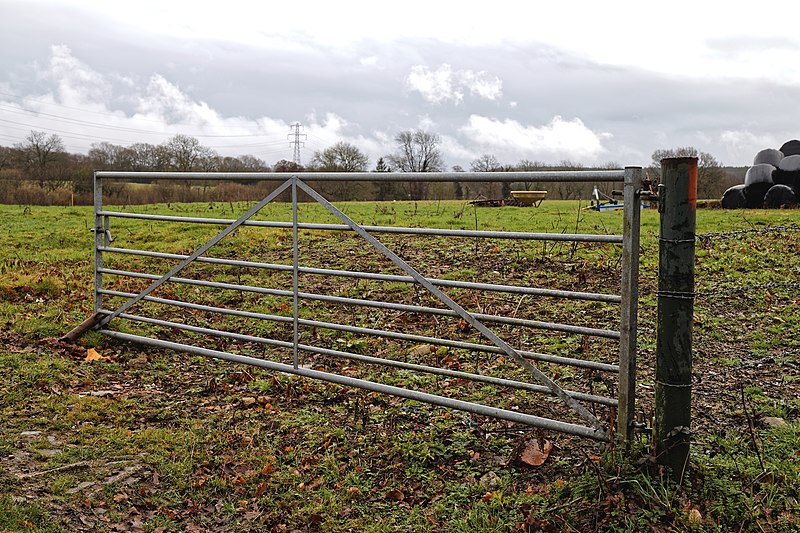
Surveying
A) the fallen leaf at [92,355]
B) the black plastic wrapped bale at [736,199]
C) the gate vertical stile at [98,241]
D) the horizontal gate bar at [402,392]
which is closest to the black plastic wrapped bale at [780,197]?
the black plastic wrapped bale at [736,199]

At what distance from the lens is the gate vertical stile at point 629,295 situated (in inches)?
154

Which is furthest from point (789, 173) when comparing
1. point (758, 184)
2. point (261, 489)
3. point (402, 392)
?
point (261, 489)

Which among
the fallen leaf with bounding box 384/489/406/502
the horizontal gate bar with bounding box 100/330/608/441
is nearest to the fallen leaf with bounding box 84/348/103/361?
the horizontal gate bar with bounding box 100/330/608/441

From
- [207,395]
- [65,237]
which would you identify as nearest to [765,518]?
[207,395]

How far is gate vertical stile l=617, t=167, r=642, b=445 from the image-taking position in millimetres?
3904

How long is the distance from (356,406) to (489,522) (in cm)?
175

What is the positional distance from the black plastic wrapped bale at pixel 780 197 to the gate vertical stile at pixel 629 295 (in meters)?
23.1

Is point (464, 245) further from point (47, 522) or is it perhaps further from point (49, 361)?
point (47, 522)

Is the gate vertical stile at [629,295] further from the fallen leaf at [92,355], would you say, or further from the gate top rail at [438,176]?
the fallen leaf at [92,355]

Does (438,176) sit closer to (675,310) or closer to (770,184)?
(675,310)

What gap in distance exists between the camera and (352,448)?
15.1ft

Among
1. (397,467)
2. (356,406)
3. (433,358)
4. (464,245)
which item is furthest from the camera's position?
(464,245)

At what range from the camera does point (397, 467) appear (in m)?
4.34

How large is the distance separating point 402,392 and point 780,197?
23513 millimetres
